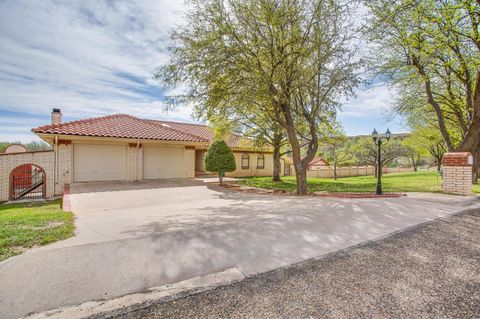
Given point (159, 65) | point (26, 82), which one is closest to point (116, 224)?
point (159, 65)

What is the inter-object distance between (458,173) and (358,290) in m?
9.75

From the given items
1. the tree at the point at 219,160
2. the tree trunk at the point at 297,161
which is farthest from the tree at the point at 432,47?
the tree at the point at 219,160

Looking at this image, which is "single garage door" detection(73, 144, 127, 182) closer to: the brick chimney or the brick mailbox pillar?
the brick chimney

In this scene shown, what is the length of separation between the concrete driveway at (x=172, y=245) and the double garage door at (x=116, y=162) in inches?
305

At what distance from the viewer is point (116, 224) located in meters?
5.32

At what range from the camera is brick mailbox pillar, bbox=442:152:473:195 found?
912 centimetres

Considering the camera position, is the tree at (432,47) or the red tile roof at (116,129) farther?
the red tile roof at (116,129)

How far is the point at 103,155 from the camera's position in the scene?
14.0m

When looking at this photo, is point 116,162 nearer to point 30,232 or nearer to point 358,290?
point 30,232

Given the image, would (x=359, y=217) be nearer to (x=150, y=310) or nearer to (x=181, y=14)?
(x=150, y=310)

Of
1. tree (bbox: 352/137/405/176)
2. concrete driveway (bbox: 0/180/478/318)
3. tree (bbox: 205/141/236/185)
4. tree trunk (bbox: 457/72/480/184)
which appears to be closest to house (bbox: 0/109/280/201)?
tree (bbox: 205/141/236/185)

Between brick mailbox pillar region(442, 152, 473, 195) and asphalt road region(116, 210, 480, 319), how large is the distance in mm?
6980

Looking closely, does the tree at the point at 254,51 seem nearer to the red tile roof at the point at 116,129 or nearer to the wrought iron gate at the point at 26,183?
the red tile roof at the point at 116,129

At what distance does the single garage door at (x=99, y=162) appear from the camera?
43.7 feet
